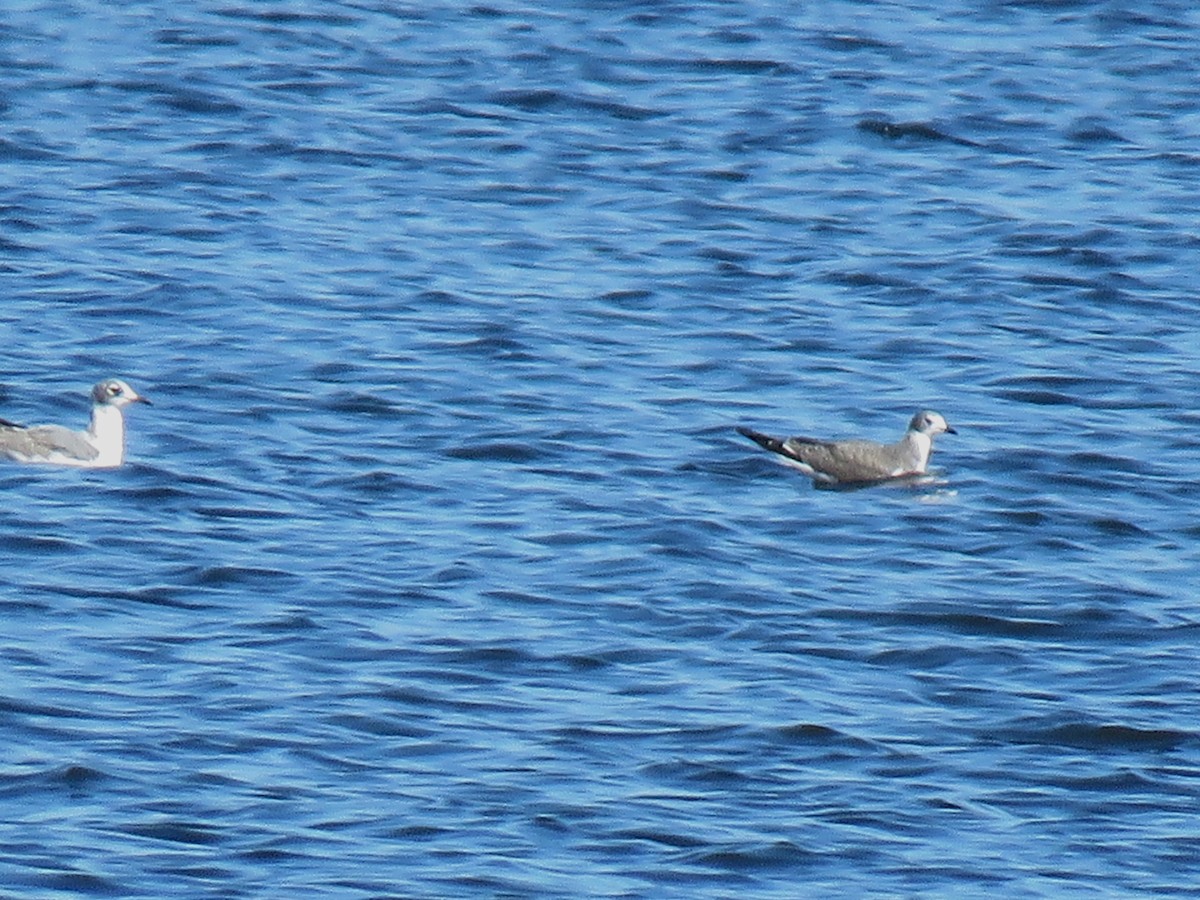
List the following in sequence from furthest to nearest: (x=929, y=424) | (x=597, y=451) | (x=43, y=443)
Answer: (x=597, y=451), (x=929, y=424), (x=43, y=443)

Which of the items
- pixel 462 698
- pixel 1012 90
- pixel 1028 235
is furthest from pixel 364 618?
pixel 1012 90

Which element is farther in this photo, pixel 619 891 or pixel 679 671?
pixel 679 671

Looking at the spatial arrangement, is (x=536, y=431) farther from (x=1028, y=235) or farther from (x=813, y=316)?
(x=1028, y=235)

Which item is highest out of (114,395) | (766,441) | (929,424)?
(114,395)

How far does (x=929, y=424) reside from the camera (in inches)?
660

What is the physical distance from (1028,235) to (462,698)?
11.2m

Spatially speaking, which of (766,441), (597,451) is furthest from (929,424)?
(597,451)

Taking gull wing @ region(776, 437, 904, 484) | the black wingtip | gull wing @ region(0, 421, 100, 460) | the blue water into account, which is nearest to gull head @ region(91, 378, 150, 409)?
gull wing @ region(0, 421, 100, 460)

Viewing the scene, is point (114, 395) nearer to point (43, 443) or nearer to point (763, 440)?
point (43, 443)

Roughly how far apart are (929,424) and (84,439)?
473 cm

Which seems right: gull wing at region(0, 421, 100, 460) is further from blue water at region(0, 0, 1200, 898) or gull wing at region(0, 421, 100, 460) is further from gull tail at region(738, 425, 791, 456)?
gull tail at region(738, 425, 791, 456)

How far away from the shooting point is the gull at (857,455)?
54.7 ft

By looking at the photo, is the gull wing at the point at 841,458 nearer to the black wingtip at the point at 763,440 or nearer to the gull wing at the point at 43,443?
the black wingtip at the point at 763,440

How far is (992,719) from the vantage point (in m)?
12.5
